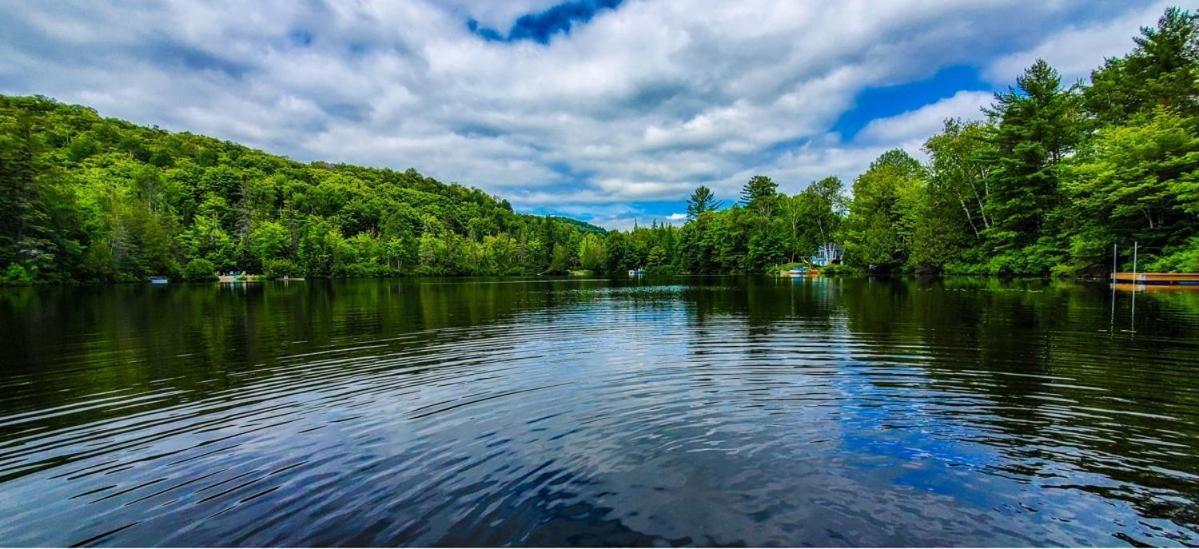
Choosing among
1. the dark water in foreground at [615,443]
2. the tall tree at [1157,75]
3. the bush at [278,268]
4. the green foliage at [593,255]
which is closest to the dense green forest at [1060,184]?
the tall tree at [1157,75]

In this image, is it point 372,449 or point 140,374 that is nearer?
point 372,449

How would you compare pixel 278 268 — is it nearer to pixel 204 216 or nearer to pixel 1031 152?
Result: pixel 204 216

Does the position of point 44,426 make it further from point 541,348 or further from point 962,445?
point 962,445

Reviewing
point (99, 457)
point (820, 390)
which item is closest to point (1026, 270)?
point (820, 390)

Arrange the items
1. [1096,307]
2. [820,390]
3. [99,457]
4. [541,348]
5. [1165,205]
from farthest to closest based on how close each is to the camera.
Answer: [1165,205] → [1096,307] → [541,348] → [820,390] → [99,457]

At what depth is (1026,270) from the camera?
4925 cm

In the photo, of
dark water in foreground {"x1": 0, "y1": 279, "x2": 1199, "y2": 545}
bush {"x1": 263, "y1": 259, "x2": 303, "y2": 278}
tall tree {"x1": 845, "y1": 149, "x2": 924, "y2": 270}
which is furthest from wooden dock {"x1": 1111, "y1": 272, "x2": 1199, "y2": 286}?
bush {"x1": 263, "y1": 259, "x2": 303, "y2": 278}

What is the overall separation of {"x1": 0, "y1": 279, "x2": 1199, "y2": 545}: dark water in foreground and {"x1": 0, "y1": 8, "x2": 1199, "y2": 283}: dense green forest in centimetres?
3619

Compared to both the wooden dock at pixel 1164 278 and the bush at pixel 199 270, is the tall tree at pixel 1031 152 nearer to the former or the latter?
the wooden dock at pixel 1164 278

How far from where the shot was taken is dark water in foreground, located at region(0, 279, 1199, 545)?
467cm

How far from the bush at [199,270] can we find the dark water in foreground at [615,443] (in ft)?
269

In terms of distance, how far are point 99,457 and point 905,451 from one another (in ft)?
34.3

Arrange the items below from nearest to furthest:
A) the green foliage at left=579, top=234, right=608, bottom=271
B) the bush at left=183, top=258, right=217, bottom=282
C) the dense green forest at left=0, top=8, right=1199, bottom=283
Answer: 1. the dense green forest at left=0, top=8, right=1199, bottom=283
2. the bush at left=183, top=258, right=217, bottom=282
3. the green foliage at left=579, top=234, right=608, bottom=271

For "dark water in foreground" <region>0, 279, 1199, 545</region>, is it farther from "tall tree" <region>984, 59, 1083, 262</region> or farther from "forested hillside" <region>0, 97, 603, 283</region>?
"forested hillside" <region>0, 97, 603, 283</region>
